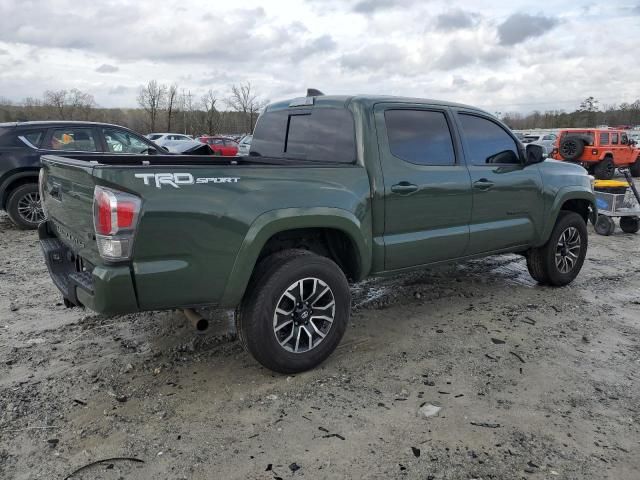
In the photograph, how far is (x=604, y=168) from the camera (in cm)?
1814

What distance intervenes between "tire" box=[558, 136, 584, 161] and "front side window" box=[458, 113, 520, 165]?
14.7 metres

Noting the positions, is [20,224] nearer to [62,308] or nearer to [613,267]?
[62,308]

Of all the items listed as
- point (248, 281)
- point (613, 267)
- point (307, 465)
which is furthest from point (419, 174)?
point (613, 267)

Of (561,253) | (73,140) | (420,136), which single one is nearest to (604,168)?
(561,253)

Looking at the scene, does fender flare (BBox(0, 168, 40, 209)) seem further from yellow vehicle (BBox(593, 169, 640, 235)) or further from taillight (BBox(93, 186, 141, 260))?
yellow vehicle (BBox(593, 169, 640, 235))

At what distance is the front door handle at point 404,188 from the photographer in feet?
13.1

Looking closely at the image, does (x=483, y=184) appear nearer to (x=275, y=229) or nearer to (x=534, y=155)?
(x=534, y=155)

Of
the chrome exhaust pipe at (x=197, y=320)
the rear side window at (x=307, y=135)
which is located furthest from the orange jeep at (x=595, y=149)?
the chrome exhaust pipe at (x=197, y=320)

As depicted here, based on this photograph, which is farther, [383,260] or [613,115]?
[613,115]

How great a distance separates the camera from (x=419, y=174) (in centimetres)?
415

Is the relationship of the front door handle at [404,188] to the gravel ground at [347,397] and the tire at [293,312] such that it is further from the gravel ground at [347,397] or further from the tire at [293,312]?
the gravel ground at [347,397]

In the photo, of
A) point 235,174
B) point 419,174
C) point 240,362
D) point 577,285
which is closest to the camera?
point 235,174

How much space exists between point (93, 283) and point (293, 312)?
128cm

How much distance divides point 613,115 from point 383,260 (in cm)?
7662
